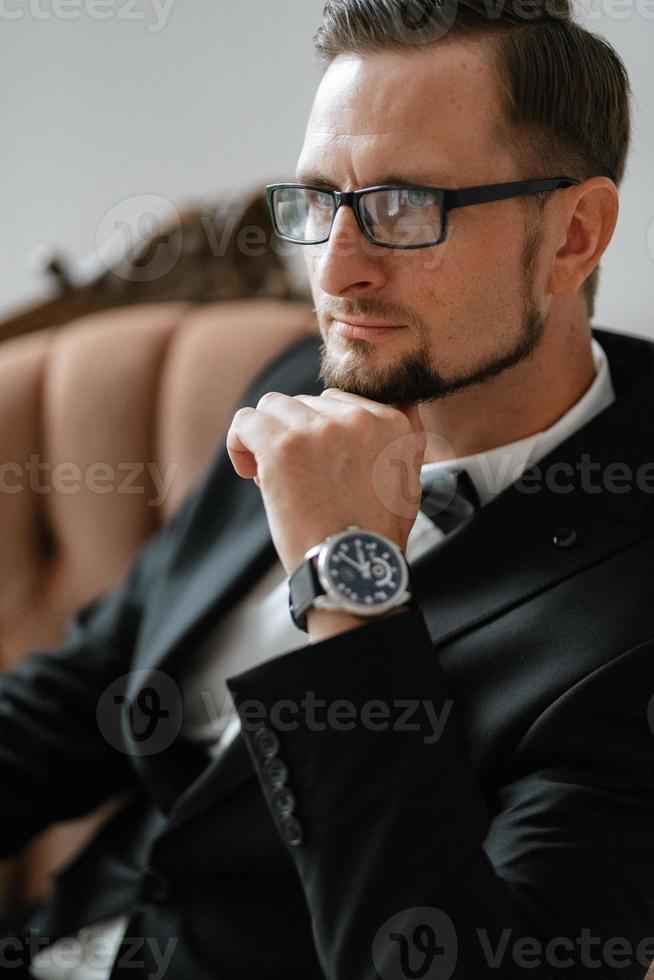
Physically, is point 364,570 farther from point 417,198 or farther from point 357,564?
point 417,198

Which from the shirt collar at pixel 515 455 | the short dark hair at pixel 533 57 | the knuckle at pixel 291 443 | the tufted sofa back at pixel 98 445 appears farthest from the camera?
the tufted sofa back at pixel 98 445

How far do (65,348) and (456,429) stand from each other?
32.9 inches

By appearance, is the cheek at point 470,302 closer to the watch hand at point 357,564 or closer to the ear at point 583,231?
the ear at point 583,231

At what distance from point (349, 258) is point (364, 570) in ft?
1.07

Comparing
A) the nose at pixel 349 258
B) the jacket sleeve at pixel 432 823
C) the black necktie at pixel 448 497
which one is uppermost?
the nose at pixel 349 258

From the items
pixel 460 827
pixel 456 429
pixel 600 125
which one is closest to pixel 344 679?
pixel 460 827

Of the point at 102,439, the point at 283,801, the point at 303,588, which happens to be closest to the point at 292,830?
the point at 283,801

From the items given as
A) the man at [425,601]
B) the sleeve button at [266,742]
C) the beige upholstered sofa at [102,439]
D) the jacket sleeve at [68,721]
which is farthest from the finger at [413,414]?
the beige upholstered sofa at [102,439]

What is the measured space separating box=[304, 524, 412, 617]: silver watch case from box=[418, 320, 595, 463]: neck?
0.97ft

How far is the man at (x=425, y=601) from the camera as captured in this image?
868 mm

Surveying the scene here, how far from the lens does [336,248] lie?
1.02 metres

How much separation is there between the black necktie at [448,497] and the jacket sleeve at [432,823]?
26 cm

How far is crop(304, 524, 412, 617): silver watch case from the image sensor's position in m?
0.88

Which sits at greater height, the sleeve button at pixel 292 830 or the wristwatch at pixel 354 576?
the wristwatch at pixel 354 576
